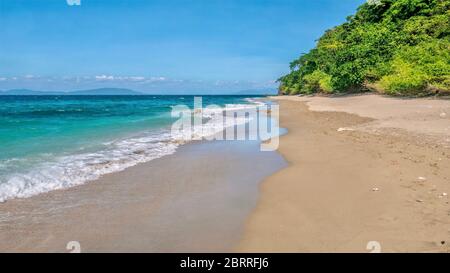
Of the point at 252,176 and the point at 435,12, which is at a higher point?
the point at 435,12

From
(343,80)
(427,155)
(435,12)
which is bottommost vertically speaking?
(427,155)

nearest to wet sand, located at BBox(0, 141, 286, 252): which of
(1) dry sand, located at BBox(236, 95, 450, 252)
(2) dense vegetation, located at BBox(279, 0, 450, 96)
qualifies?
(1) dry sand, located at BBox(236, 95, 450, 252)

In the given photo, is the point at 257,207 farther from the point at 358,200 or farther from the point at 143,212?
the point at 143,212

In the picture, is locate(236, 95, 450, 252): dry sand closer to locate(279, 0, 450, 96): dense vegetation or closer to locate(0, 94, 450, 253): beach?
locate(0, 94, 450, 253): beach

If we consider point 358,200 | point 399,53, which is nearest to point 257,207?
point 358,200

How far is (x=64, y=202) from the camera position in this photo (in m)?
5.60

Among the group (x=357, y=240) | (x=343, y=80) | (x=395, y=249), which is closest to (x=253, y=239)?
(x=357, y=240)

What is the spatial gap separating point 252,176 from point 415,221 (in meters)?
3.61

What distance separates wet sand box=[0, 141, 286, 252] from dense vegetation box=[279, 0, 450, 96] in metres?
19.5

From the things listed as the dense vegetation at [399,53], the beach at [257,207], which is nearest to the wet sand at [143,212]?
the beach at [257,207]

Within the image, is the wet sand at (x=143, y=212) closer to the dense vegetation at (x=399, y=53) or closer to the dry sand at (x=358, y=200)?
the dry sand at (x=358, y=200)

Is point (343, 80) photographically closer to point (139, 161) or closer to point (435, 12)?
point (435, 12)

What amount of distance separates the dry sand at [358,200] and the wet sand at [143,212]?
18.4 inches

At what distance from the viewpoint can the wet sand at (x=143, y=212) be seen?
405 centimetres
